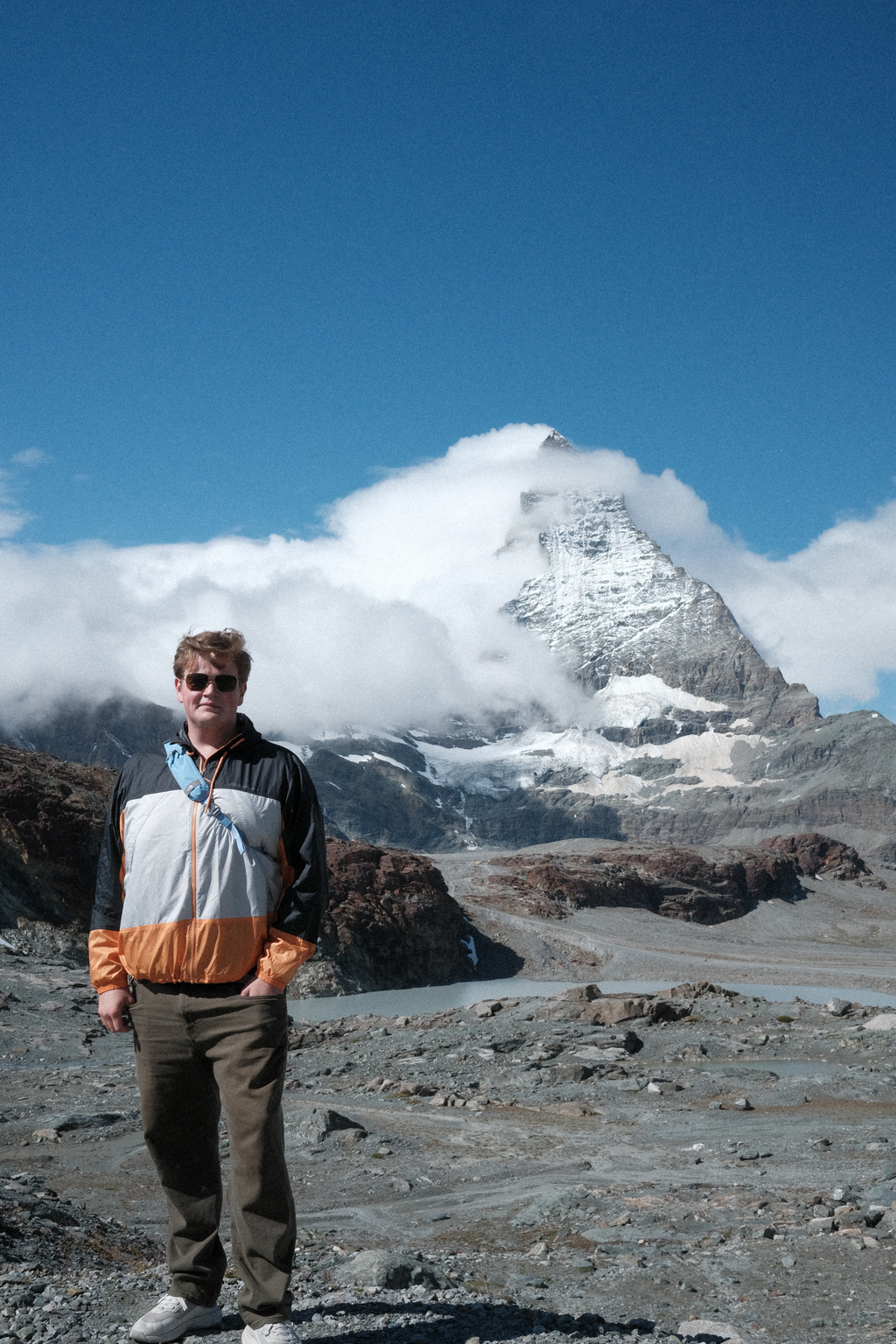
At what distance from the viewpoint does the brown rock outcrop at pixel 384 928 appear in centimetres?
5012

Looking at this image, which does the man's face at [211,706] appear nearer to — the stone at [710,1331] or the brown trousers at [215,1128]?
the brown trousers at [215,1128]

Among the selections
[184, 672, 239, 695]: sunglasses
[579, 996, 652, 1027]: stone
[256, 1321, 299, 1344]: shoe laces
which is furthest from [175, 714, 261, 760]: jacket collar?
[579, 996, 652, 1027]: stone

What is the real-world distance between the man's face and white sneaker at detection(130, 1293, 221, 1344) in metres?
2.25

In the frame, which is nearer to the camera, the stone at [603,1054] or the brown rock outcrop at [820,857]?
the stone at [603,1054]

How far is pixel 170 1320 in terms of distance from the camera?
4004mm

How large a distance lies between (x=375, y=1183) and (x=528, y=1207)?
5.88 feet

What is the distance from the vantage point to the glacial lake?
39062 mm

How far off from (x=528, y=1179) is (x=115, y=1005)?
6350 mm

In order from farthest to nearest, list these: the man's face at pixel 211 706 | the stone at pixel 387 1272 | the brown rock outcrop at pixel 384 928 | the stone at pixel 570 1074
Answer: the brown rock outcrop at pixel 384 928 → the stone at pixel 570 1074 → the stone at pixel 387 1272 → the man's face at pixel 211 706

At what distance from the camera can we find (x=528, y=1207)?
7629 millimetres

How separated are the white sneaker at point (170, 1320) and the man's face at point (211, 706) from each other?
7.39ft

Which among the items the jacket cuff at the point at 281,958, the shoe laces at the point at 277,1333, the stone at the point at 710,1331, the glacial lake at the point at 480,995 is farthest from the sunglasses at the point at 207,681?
the glacial lake at the point at 480,995

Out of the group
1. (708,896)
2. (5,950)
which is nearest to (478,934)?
(708,896)

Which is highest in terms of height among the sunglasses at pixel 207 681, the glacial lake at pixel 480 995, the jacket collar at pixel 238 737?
the sunglasses at pixel 207 681
